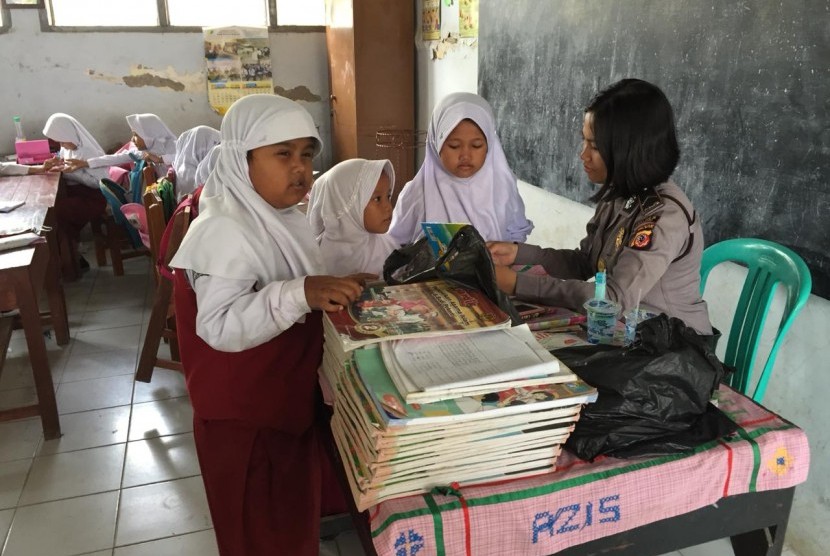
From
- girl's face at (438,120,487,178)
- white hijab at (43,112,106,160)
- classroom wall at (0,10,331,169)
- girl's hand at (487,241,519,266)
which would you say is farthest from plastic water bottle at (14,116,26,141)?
girl's hand at (487,241,519,266)

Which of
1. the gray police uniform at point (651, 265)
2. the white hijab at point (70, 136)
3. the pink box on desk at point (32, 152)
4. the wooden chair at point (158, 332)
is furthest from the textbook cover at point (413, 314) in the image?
the pink box on desk at point (32, 152)

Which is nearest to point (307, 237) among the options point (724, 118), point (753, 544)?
point (753, 544)

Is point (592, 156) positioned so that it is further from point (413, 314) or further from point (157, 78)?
point (157, 78)

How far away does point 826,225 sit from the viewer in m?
1.66

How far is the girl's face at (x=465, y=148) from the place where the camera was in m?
2.21

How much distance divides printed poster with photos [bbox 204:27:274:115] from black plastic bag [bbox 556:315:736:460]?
5229 millimetres

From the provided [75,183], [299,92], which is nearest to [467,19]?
[299,92]

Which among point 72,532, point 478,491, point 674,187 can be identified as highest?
point 674,187

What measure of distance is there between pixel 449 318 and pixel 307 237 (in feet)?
2.17

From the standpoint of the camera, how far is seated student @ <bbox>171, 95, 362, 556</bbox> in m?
1.33

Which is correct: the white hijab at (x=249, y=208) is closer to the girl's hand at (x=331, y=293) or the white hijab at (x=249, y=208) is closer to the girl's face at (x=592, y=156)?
the girl's hand at (x=331, y=293)

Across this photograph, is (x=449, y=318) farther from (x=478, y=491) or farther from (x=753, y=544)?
(x=753, y=544)

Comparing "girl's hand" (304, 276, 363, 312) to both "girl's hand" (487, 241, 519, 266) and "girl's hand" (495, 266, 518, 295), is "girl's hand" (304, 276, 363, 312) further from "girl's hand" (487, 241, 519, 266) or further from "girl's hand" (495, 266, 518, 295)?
"girl's hand" (487, 241, 519, 266)

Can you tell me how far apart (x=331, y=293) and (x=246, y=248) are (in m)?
0.29
